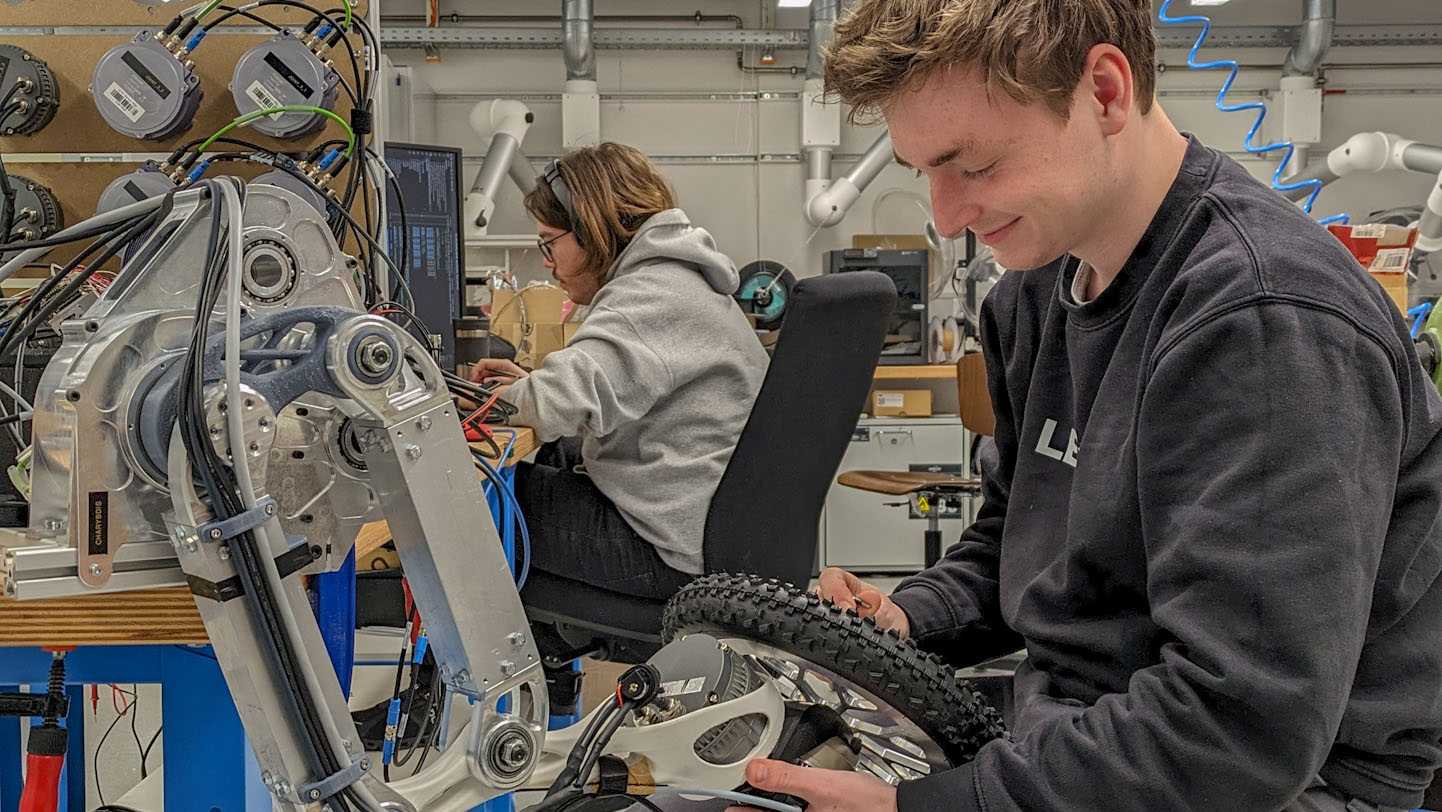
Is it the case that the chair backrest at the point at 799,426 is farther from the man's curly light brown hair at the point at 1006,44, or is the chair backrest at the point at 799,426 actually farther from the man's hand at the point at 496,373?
the man's curly light brown hair at the point at 1006,44

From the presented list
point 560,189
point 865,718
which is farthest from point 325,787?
point 560,189

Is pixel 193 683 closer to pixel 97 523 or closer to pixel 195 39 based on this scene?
pixel 97 523

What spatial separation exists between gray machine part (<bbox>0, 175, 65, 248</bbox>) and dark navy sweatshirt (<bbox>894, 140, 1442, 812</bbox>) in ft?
5.38

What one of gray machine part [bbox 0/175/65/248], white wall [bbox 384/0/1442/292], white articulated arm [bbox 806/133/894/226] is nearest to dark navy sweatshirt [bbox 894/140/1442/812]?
gray machine part [bbox 0/175/65/248]

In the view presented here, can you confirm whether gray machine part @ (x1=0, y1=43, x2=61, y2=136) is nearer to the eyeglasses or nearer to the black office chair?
the eyeglasses

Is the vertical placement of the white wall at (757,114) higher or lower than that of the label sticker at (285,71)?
higher

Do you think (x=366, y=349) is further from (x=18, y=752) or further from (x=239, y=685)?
(x=18, y=752)

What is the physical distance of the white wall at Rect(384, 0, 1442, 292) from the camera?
594 centimetres

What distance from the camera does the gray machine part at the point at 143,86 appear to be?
172 cm

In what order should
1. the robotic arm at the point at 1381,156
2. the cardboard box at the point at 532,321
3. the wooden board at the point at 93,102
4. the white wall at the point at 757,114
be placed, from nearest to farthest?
the wooden board at the point at 93,102
the cardboard box at the point at 532,321
the robotic arm at the point at 1381,156
the white wall at the point at 757,114

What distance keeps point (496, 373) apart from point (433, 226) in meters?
0.85

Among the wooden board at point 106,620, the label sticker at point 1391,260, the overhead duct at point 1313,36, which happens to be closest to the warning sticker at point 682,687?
the wooden board at point 106,620

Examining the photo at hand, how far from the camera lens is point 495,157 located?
17.6 feet

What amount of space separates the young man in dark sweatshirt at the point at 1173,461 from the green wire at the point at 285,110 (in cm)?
95
